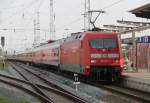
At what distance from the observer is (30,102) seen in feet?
57.0

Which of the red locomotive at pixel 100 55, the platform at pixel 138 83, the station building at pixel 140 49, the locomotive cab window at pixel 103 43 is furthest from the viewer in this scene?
the station building at pixel 140 49

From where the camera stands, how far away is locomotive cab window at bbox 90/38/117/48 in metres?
26.7

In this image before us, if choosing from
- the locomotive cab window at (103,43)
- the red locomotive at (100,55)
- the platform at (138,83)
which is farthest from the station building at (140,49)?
the platform at (138,83)

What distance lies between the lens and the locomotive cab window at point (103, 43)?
26695 millimetres

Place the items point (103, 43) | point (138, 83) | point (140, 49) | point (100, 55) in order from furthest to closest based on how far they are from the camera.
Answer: point (140, 49) < point (103, 43) < point (100, 55) < point (138, 83)

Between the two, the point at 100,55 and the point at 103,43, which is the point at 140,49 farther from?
the point at 100,55

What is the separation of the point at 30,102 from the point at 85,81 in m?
11.9

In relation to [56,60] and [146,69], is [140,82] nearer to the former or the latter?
[146,69]

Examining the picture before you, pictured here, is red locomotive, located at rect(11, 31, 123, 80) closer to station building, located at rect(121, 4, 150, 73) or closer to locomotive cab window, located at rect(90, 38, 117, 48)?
locomotive cab window, located at rect(90, 38, 117, 48)

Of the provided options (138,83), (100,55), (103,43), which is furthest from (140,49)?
(138,83)

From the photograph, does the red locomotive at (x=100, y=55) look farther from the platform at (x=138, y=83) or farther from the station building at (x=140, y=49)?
the station building at (x=140, y=49)

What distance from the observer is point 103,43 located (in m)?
26.9

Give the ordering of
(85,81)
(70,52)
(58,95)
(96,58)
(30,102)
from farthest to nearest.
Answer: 1. (70,52)
2. (85,81)
3. (96,58)
4. (58,95)
5. (30,102)

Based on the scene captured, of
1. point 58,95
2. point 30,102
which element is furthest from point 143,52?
point 30,102
